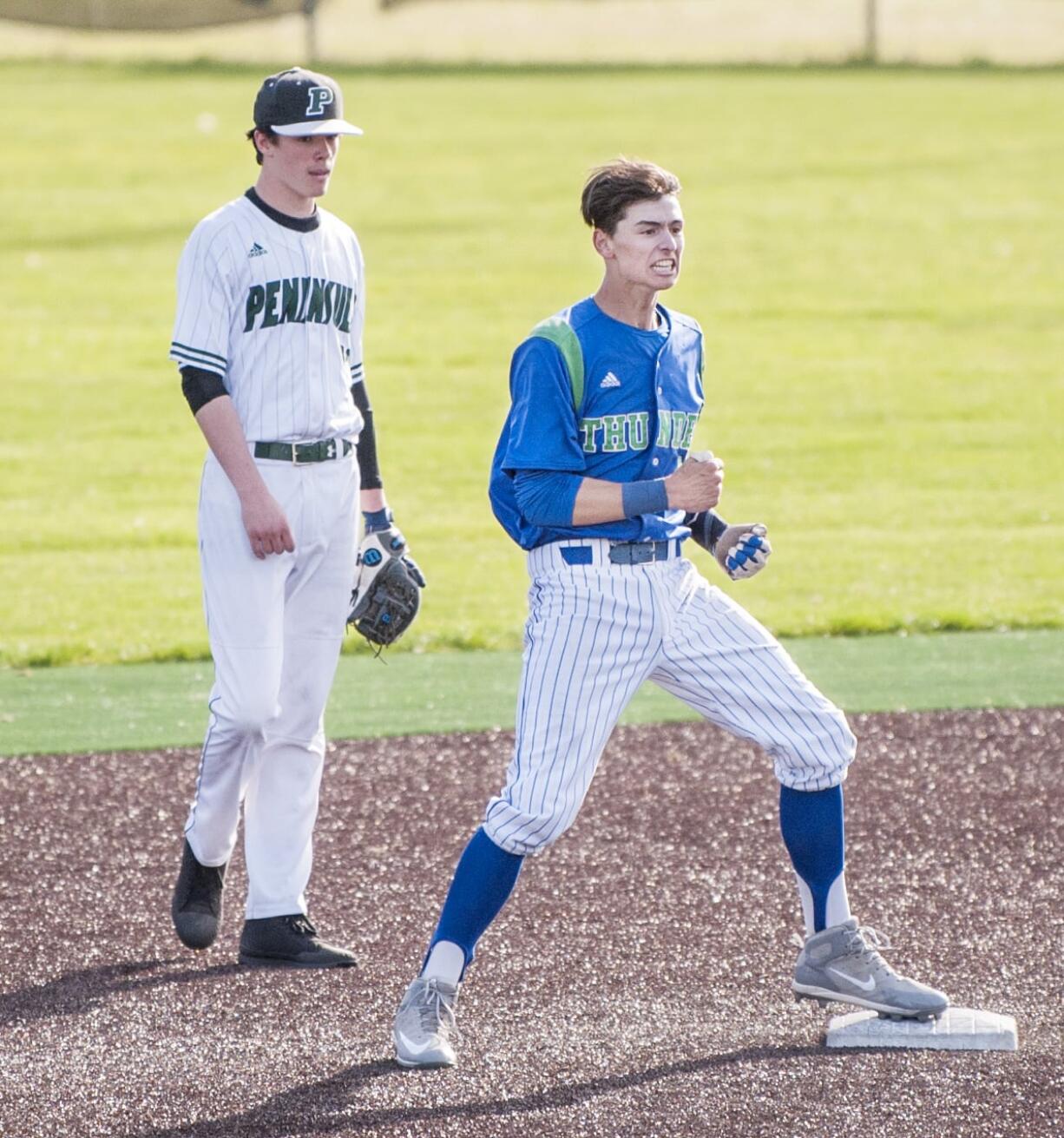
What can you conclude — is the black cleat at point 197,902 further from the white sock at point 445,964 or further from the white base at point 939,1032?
the white base at point 939,1032

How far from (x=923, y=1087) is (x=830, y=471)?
34.0ft

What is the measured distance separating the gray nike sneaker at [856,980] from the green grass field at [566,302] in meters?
5.20

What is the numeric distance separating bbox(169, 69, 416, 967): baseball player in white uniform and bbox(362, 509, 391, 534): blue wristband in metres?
0.26

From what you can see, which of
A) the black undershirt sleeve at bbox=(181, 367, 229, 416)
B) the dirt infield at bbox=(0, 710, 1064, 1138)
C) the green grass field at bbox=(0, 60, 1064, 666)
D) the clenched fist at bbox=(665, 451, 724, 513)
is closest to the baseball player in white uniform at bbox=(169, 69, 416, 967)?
the black undershirt sleeve at bbox=(181, 367, 229, 416)

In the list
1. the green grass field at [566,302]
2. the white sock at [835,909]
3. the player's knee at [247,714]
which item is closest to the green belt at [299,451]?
the player's knee at [247,714]

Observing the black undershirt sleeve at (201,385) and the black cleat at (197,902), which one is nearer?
the black undershirt sleeve at (201,385)

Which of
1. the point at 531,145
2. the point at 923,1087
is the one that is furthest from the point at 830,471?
the point at 531,145

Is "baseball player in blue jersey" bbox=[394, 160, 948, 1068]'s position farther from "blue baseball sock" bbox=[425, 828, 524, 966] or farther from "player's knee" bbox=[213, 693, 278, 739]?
"player's knee" bbox=[213, 693, 278, 739]

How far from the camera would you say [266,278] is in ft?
17.4

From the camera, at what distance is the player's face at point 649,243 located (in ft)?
15.3

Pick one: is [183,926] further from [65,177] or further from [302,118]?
[65,177]

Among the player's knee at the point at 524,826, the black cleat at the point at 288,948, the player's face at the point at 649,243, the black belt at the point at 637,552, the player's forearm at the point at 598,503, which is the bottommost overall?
the black cleat at the point at 288,948

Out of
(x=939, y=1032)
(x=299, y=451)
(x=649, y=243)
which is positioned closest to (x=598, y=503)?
(x=649, y=243)

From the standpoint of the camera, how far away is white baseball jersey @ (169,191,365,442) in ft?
17.2
